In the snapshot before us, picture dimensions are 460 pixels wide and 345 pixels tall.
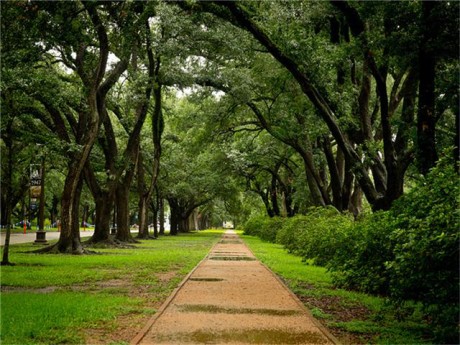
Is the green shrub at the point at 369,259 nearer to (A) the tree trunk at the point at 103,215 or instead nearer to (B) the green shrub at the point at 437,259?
(B) the green shrub at the point at 437,259

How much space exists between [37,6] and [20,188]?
114 ft

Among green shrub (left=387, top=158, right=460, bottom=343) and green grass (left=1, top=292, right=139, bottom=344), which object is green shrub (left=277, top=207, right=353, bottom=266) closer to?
green shrub (left=387, top=158, right=460, bottom=343)

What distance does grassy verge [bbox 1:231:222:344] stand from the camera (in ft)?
19.7

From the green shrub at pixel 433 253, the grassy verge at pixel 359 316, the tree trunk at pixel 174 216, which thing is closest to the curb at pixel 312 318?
the grassy verge at pixel 359 316

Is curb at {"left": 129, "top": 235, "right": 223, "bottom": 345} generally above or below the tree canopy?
below

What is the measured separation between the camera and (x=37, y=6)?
1109cm

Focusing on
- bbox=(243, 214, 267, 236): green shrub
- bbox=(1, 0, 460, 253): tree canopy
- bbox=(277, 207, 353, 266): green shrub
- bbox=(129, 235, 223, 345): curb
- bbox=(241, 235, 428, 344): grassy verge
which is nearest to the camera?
bbox=(129, 235, 223, 345): curb

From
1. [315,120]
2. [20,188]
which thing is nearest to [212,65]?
[315,120]

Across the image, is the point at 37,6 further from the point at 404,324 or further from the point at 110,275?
the point at 404,324

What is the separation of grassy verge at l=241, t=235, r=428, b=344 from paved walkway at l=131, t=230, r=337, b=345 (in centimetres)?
28

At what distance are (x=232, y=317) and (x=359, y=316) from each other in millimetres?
A: 2036

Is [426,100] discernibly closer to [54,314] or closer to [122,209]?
[54,314]

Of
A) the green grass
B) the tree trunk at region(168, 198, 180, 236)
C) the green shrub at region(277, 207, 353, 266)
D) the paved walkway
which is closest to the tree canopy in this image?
the green shrub at region(277, 207, 353, 266)

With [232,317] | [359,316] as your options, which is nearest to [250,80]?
[359,316]
